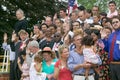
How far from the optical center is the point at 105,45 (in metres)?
8.31

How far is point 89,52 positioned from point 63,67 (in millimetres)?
543

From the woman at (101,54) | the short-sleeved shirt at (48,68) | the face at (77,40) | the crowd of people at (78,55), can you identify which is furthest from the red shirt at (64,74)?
the woman at (101,54)

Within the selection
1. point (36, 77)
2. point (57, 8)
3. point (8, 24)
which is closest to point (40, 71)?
point (36, 77)

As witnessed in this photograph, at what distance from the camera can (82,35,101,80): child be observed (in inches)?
Answer: 287

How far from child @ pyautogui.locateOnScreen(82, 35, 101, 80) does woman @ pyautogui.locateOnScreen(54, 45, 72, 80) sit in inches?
12.9

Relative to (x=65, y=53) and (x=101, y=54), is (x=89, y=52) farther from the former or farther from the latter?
(x=101, y=54)

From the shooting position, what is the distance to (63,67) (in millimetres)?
7336

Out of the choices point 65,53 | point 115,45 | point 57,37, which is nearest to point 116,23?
point 115,45

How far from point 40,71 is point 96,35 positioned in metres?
1.37

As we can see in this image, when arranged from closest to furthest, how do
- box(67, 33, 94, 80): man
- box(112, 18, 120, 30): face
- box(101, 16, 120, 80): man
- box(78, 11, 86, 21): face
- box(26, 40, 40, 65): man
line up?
box(67, 33, 94, 80): man
box(101, 16, 120, 80): man
box(112, 18, 120, 30): face
box(26, 40, 40, 65): man
box(78, 11, 86, 21): face

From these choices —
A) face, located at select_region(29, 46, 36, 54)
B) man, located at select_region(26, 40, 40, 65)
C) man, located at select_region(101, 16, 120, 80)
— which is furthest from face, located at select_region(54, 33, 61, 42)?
man, located at select_region(101, 16, 120, 80)

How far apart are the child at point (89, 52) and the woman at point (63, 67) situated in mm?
327

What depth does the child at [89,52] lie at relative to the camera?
23.9 feet

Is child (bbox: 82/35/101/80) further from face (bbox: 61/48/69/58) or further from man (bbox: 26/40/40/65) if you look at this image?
man (bbox: 26/40/40/65)
